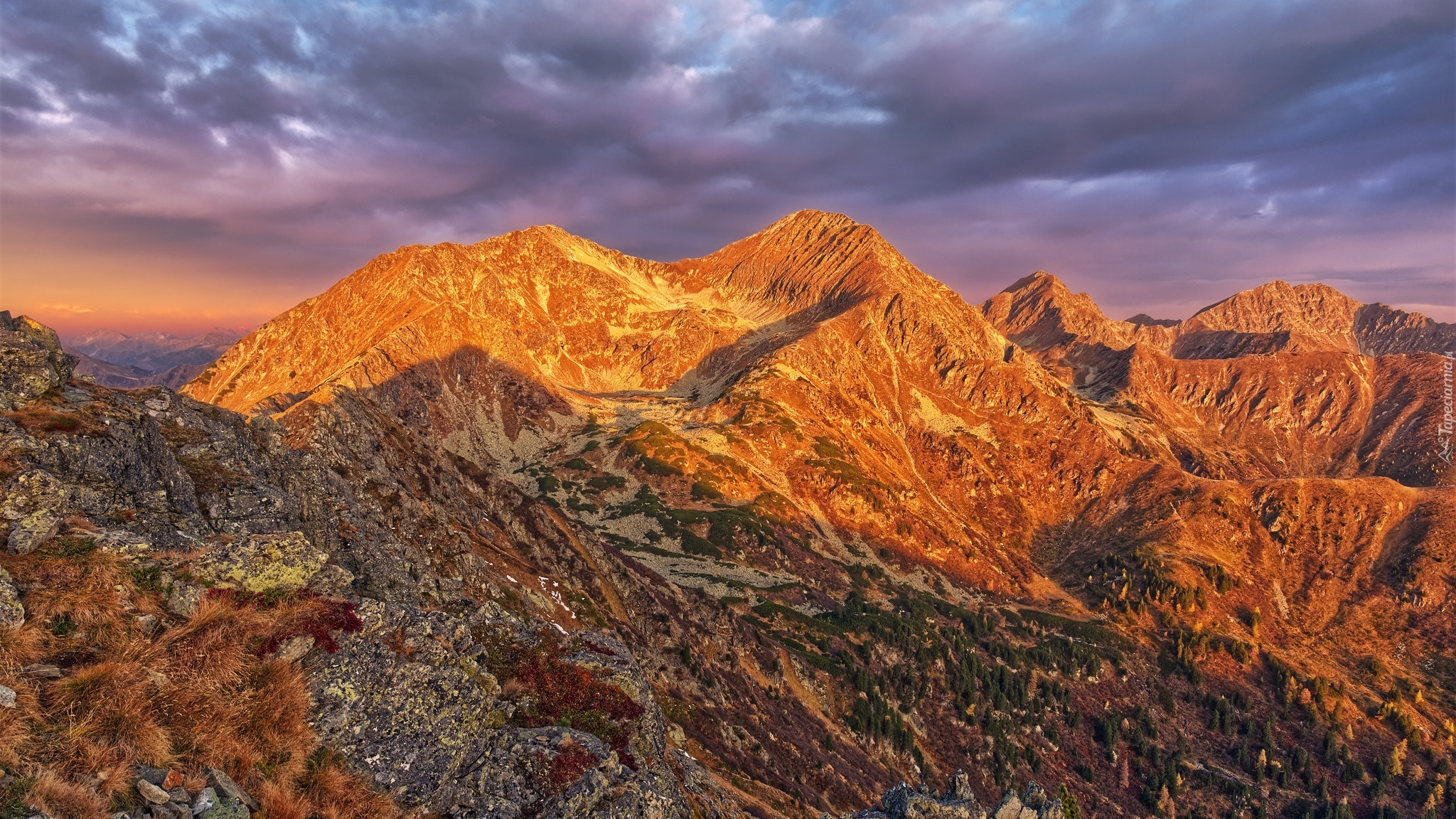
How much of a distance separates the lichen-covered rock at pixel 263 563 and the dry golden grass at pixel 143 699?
0.79m

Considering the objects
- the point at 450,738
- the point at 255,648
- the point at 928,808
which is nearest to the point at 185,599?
the point at 255,648

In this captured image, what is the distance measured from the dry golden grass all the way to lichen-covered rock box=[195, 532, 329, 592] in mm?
787

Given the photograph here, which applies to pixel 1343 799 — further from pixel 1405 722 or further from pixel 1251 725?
pixel 1405 722

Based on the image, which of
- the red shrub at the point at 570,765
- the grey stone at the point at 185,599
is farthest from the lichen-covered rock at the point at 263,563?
the red shrub at the point at 570,765

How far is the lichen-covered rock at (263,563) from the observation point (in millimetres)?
18328

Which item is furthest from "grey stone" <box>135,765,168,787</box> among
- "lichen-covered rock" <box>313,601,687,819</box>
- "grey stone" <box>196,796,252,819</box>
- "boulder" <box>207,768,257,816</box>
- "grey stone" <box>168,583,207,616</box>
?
"grey stone" <box>168,583,207,616</box>

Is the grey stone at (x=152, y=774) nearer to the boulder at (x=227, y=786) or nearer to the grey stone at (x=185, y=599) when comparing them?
the boulder at (x=227, y=786)

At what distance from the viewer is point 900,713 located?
158m

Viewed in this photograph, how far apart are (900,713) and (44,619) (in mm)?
172906

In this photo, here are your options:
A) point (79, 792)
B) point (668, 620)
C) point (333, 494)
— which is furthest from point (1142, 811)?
point (79, 792)

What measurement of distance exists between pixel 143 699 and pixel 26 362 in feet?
79.0

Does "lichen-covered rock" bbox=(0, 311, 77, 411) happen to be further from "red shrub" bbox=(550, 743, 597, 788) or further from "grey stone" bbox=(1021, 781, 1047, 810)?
"grey stone" bbox=(1021, 781, 1047, 810)

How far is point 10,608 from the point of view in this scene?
14016mm

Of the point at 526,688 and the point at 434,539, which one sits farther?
the point at 434,539
